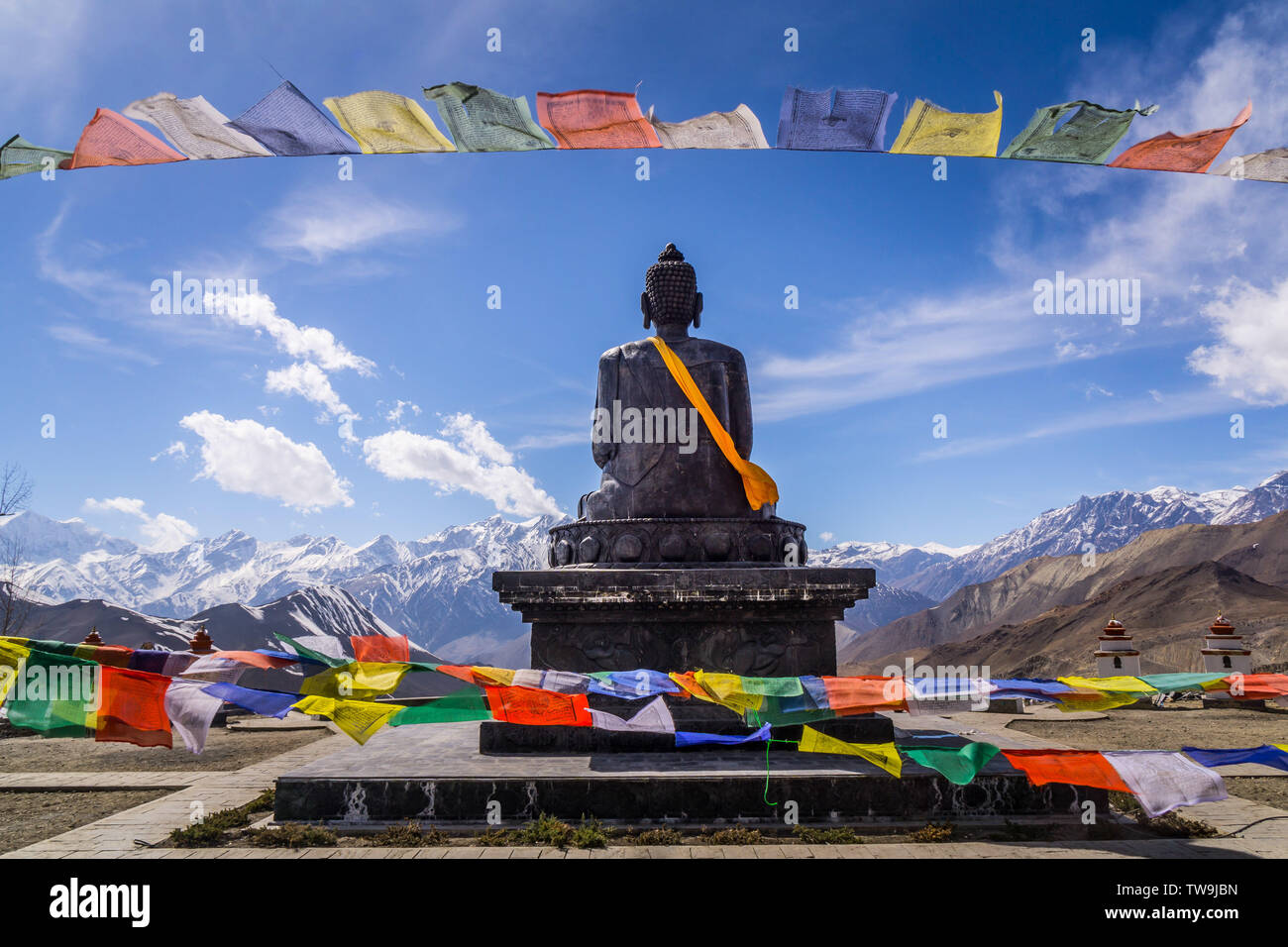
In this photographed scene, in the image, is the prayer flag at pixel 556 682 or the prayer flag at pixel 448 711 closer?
the prayer flag at pixel 448 711

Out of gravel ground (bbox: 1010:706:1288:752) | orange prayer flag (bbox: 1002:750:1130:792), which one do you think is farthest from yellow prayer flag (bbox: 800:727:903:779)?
gravel ground (bbox: 1010:706:1288:752)

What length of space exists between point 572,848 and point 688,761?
1564mm

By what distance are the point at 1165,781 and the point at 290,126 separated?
351 inches

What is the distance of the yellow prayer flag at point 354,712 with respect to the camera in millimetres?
5621

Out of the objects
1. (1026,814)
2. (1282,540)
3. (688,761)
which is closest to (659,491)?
(688,761)

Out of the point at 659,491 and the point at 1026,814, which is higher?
the point at 659,491

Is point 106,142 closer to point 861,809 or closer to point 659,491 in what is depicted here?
point 659,491

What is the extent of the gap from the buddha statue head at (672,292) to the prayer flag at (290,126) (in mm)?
4102

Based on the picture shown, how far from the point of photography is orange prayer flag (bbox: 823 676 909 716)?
611 centimetres

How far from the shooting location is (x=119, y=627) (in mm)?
48688

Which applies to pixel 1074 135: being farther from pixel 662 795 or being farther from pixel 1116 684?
pixel 662 795

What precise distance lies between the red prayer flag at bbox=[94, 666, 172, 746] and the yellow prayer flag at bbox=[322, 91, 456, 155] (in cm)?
498

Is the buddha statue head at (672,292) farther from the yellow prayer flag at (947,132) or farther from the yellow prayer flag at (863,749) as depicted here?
the yellow prayer flag at (863,749)

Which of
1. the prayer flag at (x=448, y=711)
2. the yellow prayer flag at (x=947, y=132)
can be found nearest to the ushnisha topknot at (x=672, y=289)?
the yellow prayer flag at (x=947, y=132)
